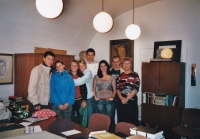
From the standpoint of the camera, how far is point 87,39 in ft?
19.4

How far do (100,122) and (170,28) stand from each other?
124 inches

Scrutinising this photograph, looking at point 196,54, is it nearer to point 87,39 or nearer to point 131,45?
point 131,45

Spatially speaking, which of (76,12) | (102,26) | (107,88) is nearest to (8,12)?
(76,12)

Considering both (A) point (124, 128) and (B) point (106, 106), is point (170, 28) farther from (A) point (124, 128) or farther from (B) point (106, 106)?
(A) point (124, 128)

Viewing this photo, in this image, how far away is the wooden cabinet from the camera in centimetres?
415

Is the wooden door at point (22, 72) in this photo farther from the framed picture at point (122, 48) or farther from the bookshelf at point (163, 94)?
the bookshelf at point (163, 94)

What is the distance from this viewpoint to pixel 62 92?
3279 millimetres

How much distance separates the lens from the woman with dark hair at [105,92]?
3.76m

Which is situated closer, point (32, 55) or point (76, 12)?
point (32, 55)

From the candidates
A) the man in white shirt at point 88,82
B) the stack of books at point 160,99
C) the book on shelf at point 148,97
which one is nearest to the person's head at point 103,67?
the man in white shirt at point 88,82

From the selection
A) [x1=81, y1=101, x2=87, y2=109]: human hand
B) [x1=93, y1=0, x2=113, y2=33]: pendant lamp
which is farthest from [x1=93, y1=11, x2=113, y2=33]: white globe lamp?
[x1=81, y1=101, x2=87, y2=109]: human hand

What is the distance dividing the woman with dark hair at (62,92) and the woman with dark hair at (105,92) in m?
0.60

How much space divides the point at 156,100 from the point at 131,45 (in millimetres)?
1609

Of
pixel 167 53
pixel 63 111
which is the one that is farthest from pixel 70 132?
pixel 167 53
